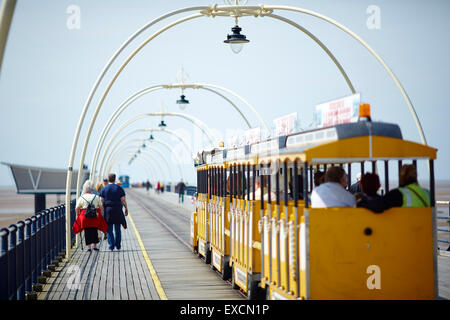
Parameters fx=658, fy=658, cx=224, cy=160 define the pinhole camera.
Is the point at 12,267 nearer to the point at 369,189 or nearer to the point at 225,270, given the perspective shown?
the point at 225,270

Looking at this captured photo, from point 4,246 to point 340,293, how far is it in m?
4.72

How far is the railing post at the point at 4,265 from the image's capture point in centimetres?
898

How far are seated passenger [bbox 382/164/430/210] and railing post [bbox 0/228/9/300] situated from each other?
16.9 ft

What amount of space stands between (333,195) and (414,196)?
1.01m

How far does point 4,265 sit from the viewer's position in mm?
9180

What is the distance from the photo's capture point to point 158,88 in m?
30.2

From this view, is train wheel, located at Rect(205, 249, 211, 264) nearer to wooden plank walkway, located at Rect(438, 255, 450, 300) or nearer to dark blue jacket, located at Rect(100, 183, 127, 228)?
dark blue jacket, located at Rect(100, 183, 127, 228)

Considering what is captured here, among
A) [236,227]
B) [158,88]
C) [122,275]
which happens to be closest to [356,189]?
[236,227]

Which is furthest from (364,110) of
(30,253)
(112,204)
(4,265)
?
(112,204)

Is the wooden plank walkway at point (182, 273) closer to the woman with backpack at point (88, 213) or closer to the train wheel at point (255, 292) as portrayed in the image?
the train wheel at point (255, 292)

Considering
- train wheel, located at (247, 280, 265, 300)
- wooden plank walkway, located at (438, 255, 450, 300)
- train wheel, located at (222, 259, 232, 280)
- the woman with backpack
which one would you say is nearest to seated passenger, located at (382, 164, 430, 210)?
wooden plank walkway, located at (438, 255, 450, 300)

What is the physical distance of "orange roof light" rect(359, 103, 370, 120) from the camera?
816 centimetres
